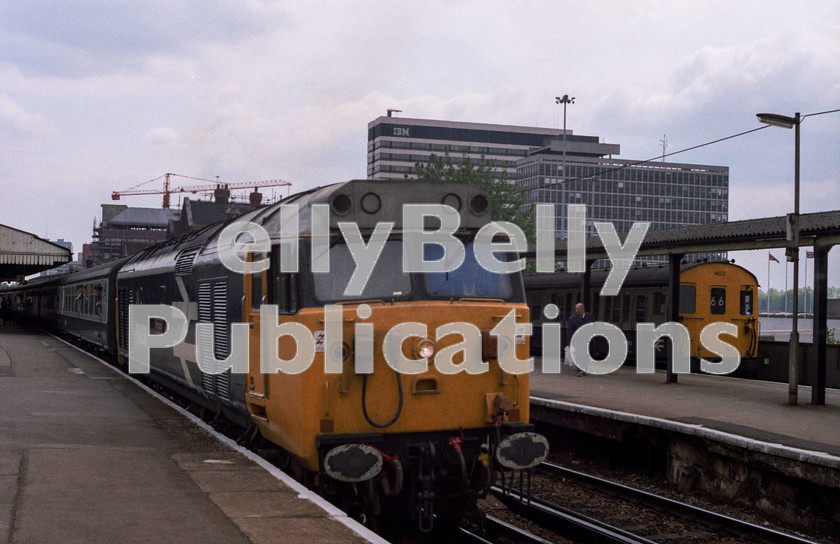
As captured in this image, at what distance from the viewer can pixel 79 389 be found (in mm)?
17312

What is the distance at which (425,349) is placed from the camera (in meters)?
8.30

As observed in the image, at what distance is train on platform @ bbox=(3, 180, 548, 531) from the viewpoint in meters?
8.16

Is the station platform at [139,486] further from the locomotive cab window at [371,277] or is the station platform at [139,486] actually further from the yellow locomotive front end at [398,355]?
the locomotive cab window at [371,277]

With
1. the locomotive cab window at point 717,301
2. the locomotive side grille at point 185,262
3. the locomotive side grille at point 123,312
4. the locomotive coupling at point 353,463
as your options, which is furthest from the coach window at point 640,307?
the locomotive coupling at point 353,463

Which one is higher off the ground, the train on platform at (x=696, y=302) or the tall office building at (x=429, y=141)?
the tall office building at (x=429, y=141)

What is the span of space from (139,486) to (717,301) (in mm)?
19207

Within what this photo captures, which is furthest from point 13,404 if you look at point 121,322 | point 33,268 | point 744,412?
point 33,268

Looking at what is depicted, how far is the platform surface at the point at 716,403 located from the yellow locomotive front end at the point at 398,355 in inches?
175

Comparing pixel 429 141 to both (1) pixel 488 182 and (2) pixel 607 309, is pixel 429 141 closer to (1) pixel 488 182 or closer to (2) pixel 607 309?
(1) pixel 488 182

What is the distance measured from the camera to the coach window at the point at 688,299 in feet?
78.5

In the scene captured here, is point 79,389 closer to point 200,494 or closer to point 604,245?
point 200,494

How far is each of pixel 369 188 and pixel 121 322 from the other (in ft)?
47.0

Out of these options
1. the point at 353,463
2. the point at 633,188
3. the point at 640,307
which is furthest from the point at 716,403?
the point at 633,188

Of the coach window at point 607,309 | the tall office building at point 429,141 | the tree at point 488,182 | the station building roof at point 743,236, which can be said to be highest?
the tall office building at point 429,141
